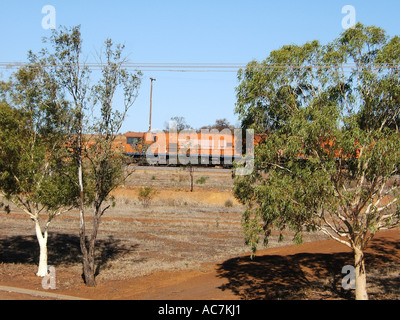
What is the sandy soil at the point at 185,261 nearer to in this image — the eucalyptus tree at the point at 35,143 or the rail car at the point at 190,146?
the eucalyptus tree at the point at 35,143

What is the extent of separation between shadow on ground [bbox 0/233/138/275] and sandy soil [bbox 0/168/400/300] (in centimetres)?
5

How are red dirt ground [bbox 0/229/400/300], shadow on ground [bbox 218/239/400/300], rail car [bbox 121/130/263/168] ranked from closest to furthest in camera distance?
red dirt ground [bbox 0/229/400/300]
shadow on ground [bbox 218/239/400/300]
rail car [bbox 121/130/263/168]

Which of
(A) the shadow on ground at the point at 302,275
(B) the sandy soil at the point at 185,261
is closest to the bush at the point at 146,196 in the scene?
(B) the sandy soil at the point at 185,261

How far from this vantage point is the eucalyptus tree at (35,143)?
1894 centimetres

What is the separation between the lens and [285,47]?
55.6 feet

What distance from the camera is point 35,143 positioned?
20.3 metres

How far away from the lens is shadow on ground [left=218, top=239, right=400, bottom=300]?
60.5 feet

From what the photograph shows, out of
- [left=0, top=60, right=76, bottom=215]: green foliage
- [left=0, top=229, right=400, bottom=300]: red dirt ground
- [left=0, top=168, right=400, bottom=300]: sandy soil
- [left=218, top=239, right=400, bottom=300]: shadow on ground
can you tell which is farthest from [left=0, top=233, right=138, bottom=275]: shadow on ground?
[left=218, top=239, right=400, bottom=300]: shadow on ground

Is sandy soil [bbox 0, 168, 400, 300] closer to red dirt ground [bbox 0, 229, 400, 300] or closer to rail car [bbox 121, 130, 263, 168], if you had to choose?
red dirt ground [bbox 0, 229, 400, 300]

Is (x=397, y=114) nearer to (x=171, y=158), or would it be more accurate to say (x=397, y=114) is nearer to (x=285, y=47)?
(x=285, y=47)

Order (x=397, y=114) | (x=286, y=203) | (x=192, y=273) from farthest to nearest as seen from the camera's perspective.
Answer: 1. (x=192, y=273)
2. (x=397, y=114)
3. (x=286, y=203)
